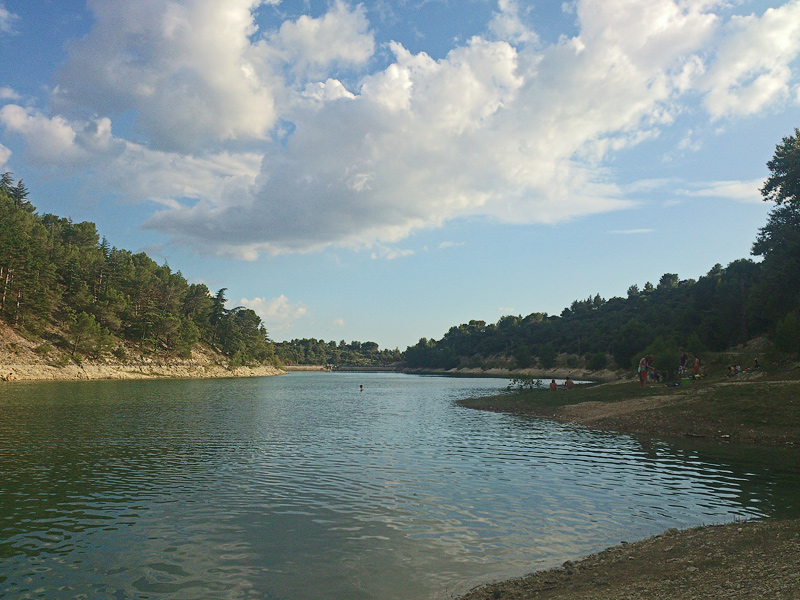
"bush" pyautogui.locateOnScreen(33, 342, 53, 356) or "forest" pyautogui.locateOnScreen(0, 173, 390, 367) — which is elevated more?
"forest" pyautogui.locateOnScreen(0, 173, 390, 367)

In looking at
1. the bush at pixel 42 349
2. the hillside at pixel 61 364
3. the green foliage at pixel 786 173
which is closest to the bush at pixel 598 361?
the green foliage at pixel 786 173

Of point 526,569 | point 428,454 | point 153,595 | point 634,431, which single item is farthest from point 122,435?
point 634,431

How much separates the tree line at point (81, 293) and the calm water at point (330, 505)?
9265 centimetres

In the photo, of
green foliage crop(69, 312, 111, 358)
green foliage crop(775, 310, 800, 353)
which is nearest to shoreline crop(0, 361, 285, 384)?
green foliage crop(69, 312, 111, 358)

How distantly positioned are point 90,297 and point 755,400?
15631cm

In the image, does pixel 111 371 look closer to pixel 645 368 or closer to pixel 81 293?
pixel 81 293

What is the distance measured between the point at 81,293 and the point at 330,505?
484ft

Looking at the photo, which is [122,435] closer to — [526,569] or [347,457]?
[347,457]

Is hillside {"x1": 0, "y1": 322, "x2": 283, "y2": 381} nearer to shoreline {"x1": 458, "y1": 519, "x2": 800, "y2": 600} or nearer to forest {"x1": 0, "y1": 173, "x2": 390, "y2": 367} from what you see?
forest {"x1": 0, "y1": 173, "x2": 390, "y2": 367}

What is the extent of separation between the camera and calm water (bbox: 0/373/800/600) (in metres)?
13.7

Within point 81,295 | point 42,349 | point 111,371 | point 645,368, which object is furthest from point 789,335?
point 81,295

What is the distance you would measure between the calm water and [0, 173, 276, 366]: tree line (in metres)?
92.7

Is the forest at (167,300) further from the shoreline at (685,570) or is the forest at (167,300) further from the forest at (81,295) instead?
the shoreline at (685,570)

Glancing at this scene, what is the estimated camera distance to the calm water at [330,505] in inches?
538
